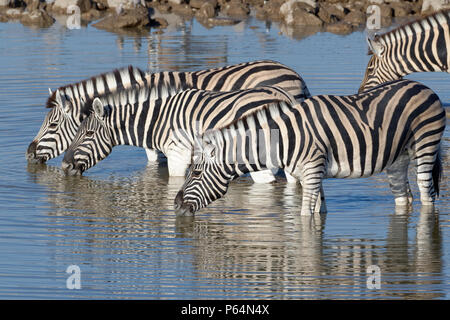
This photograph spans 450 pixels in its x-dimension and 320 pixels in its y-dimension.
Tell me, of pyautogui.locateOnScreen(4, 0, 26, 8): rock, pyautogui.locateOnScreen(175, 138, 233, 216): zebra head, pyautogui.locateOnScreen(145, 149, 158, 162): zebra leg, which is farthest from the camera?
pyautogui.locateOnScreen(4, 0, 26, 8): rock

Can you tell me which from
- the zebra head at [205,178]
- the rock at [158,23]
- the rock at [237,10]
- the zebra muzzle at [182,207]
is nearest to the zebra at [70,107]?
the zebra muzzle at [182,207]

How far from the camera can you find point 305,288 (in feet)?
33.3

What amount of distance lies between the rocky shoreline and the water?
550 inches

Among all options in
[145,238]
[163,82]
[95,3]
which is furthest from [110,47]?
[145,238]

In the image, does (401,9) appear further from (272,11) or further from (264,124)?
(264,124)

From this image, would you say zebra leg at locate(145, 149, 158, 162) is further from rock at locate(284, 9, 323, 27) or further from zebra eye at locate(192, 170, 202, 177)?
rock at locate(284, 9, 323, 27)

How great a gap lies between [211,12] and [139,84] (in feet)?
61.8

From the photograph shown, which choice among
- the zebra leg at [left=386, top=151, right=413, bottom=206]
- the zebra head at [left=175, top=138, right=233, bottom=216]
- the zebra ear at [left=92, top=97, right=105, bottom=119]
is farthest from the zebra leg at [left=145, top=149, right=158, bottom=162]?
the zebra leg at [left=386, top=151, right=413, bottom=206]

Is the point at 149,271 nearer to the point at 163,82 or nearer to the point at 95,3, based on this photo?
the point at 163,82

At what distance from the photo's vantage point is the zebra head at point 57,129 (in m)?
15.5

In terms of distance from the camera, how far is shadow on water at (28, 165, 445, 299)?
10.2 metres

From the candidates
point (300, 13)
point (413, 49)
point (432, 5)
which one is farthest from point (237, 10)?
point (413, 49)

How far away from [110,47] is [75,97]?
12.1 meters

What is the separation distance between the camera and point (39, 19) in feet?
109
